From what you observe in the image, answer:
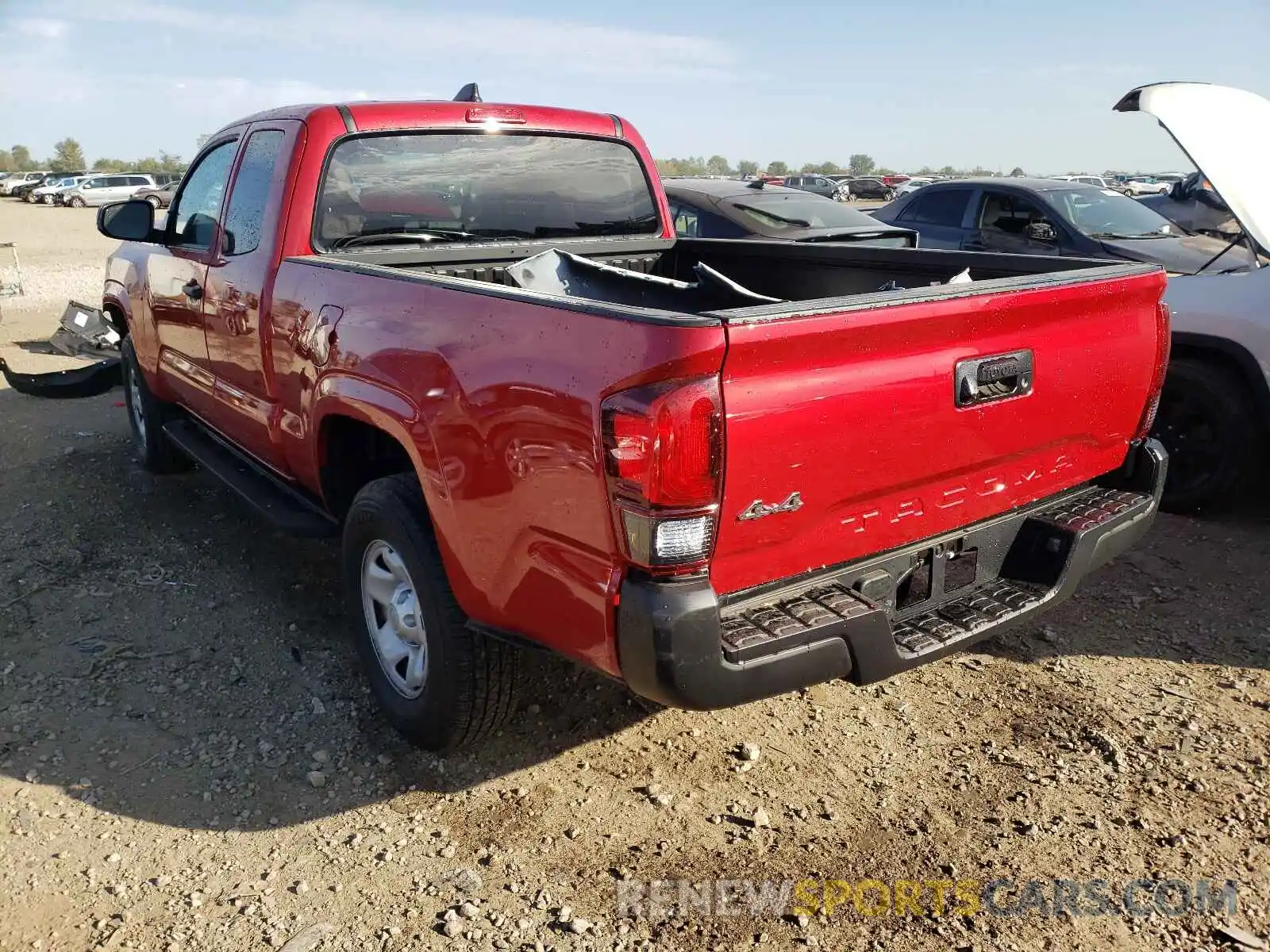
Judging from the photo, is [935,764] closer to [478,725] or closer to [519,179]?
[478,725]

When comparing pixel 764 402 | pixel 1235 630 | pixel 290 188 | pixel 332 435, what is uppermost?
pixel 290 188

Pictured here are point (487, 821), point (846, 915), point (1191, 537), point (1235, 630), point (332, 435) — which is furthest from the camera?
point (1191, 537)

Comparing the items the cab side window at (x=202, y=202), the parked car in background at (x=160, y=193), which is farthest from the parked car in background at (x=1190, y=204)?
the parked car in background at (x=160, y=193)

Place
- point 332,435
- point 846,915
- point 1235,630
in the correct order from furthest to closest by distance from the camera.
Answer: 1. point 1235,630
2. point 332,435
3. point 846,915

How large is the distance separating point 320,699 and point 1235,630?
358cm

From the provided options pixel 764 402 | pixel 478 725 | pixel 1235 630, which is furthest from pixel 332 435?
pixel 1235 630

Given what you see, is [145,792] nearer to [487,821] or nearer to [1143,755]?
[487,821]

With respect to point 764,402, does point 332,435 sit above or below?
below

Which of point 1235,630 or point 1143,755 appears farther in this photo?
point 1235,630

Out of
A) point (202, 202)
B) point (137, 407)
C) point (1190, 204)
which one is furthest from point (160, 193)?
point (202, 202)

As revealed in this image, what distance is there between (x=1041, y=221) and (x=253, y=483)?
6.75m

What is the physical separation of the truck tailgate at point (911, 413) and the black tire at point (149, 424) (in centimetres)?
435

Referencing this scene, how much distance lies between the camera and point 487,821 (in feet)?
9.33

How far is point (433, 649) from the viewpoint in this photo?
285cm
